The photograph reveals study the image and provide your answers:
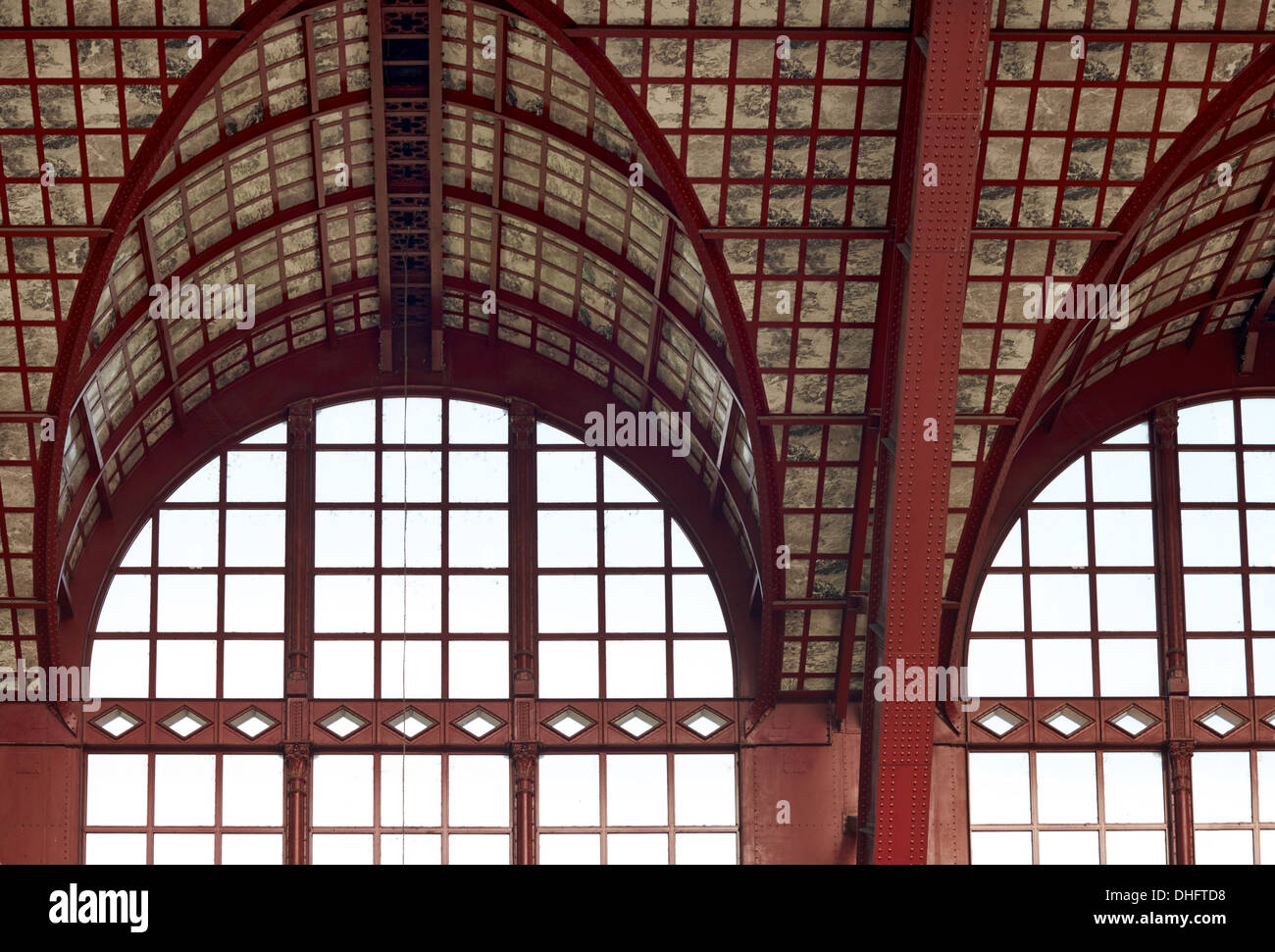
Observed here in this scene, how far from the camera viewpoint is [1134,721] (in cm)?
3412

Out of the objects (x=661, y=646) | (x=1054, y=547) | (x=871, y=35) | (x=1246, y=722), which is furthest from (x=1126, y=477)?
(x=871, y=35)

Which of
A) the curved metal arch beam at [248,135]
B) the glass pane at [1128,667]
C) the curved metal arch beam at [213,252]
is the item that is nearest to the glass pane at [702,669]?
the glass pane at [1128,667]

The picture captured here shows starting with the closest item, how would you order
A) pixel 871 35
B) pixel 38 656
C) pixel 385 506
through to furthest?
pixel 871 35 → pixel 38 656 → pixel 385 506

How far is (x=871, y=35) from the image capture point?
23484 mm

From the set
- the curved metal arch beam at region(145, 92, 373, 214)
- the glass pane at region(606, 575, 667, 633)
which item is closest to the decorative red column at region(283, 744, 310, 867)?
the glass pane at region(606, 575, 667, 633)

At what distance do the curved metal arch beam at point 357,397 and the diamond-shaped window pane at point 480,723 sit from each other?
192 inches

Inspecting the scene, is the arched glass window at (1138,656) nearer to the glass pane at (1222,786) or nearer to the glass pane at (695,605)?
the glass pane at (1222,786)

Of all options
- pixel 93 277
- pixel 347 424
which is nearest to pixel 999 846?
pixel 347 424

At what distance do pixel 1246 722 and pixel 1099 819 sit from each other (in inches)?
137

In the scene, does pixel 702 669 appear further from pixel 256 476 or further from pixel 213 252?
pixel 213 252

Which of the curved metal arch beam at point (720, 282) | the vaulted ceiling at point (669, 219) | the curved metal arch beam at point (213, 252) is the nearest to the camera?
the curved metal arch beam at point (720, 282)

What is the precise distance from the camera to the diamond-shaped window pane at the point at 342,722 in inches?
1320
